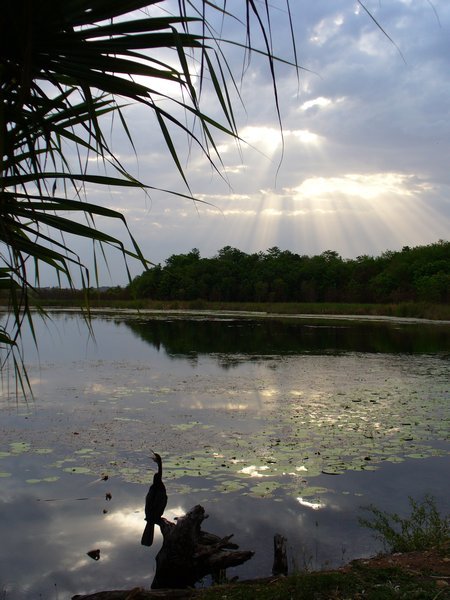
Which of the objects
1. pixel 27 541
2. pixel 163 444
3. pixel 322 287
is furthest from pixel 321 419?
pixel 322 287

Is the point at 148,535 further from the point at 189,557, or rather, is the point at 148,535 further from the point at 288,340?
the point at 288,340

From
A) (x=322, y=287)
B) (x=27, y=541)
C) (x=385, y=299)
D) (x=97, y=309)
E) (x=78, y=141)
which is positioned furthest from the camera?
(x=322, y=287)

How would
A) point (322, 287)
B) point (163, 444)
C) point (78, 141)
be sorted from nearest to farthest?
1. point (78, 141)
2. point (163, 444)
3. point (322, 287)

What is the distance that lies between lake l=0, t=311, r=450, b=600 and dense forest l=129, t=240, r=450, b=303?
4400cm

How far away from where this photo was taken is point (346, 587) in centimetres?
308

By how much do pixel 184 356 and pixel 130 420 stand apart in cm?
726

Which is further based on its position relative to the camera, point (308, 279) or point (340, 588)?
point (308, 279)

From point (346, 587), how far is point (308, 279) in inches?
2476

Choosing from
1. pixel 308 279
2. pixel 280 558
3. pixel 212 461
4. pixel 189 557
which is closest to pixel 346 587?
pixel 280 558

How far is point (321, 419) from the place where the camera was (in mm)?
7770

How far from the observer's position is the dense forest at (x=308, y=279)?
55344mm

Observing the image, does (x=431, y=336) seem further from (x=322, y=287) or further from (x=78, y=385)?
(x=322, y=287)

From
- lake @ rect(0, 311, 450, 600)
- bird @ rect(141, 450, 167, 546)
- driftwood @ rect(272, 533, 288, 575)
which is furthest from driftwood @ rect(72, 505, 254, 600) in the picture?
bird @ rect(141, 450, 167, 546)

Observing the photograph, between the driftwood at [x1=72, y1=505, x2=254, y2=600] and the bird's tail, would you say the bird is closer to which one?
the bird's tail
